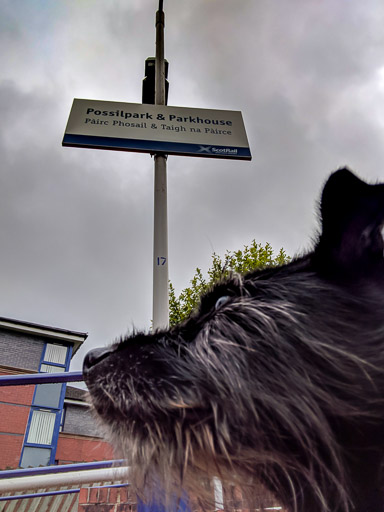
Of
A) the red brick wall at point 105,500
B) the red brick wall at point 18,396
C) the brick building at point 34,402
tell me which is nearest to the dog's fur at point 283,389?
the red brick wall at point 105,500

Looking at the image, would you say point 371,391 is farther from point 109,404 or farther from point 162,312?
point 162,312

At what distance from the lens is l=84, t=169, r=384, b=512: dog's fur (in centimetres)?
95

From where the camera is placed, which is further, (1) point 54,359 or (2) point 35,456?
(1) point 54,359

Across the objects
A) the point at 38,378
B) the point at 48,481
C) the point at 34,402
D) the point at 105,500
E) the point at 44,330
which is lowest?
the point at 105,500

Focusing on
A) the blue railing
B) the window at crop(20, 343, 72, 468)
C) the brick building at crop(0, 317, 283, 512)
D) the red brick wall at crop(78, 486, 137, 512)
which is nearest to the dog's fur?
the blue railing

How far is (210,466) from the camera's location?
1.03 meters

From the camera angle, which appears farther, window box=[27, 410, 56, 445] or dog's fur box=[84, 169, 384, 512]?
window box=[27, 410, 56, 445]

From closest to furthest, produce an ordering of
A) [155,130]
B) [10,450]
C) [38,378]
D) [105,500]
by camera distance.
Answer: [38,378], [105,500], [155,130], [10,450]

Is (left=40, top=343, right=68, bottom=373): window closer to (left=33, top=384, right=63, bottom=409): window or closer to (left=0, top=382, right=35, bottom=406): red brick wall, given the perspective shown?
(left=33, top=384, right=63, bottom=409): window

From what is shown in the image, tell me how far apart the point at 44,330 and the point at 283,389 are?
2202 centimetres

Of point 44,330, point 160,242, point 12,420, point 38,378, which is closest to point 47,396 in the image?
point 12,420

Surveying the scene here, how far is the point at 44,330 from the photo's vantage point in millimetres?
20969

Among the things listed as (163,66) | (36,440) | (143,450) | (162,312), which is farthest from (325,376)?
(36,440)

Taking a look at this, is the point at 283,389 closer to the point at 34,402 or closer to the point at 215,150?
the point at 215,150
